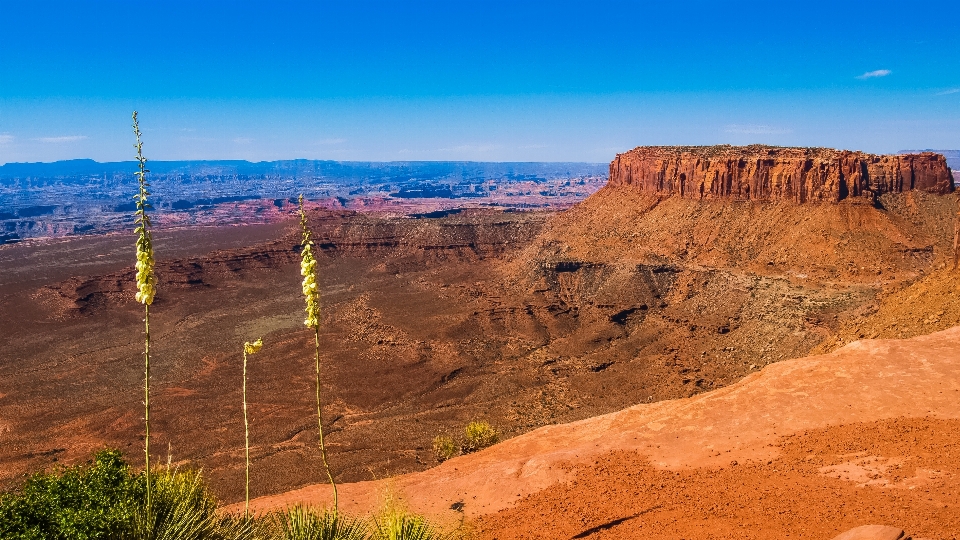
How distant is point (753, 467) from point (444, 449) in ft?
60.5

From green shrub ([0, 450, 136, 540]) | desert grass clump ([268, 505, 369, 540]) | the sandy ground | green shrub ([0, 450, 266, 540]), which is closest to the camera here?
desert grass clump ([268, 505, 369, 540])

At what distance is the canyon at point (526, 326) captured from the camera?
105 feet

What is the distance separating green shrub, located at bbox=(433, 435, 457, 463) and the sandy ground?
8010mm

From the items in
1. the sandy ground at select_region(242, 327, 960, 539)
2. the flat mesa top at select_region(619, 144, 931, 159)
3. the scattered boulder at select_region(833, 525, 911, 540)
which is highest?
the flat mesa top at select_region(619, 144, 931, 159)

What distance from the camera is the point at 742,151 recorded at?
273ft

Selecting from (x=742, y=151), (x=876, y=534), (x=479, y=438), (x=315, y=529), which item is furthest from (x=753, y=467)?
(x=742, y=151)

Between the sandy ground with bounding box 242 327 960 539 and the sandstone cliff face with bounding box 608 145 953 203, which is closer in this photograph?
the sandy ground with bounding box 242 327 960 539

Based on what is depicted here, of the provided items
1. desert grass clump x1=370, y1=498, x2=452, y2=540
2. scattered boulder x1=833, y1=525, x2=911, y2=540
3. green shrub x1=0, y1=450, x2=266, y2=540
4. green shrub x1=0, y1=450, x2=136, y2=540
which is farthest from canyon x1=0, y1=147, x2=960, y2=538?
green shrub x1=0, y1=450, x2=136, y2=540

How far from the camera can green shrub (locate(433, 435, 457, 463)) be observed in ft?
99.0

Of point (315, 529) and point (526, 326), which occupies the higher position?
point (315, 529)

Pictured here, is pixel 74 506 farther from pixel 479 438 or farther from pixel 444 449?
pixel 444 449

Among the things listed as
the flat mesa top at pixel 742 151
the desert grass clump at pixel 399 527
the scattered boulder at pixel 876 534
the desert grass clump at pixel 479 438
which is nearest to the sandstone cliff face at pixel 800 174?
the flat mesa top at pixel 742 151

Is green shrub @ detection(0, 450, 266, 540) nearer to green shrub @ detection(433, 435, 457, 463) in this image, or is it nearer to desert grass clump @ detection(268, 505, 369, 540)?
desert grass clump @ detection(268, 505, 369, 540)

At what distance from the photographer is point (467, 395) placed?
1759 inches
